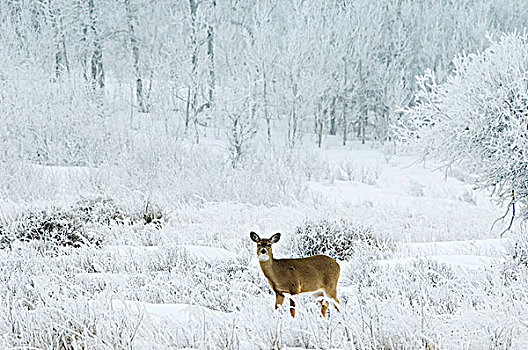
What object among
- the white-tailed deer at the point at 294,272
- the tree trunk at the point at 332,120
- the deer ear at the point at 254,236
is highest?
the deer ear at the point at 254,236

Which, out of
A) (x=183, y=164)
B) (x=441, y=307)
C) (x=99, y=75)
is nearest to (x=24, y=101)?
(x=183, y=164)

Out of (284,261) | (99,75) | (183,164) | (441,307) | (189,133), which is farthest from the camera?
(99,75)

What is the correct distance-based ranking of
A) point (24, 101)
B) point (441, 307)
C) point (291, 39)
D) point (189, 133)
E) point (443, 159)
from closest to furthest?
point (441, 307), point (443, 159), point (24, 101), point (189, 133), point (291, 39)

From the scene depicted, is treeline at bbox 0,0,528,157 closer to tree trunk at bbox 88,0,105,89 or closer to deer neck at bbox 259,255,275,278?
tree trunk at bbox 88,0,105,89

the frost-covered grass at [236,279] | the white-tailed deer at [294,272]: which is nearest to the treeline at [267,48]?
the frost-covered grass at [236,279]

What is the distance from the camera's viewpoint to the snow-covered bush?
4371 millimetres

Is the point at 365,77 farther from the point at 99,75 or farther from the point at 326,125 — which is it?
the point at 99,75

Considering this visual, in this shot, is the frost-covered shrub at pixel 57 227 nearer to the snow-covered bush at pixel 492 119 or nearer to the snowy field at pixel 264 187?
the snowy field at pixel 264 187

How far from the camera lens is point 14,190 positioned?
1073 centimetres

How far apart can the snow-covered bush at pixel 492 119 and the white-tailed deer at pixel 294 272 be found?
265 centimetres

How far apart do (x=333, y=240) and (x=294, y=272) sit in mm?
3225

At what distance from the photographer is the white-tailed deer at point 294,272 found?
225cm

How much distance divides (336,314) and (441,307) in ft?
3.83

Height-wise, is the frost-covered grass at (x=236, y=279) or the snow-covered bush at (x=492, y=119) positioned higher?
the snow-covered bush at (x=492, y=119)
